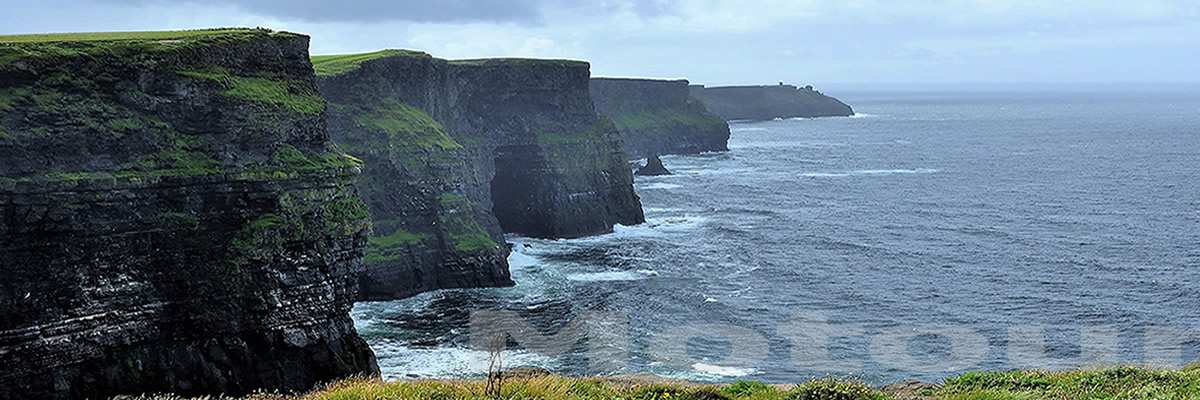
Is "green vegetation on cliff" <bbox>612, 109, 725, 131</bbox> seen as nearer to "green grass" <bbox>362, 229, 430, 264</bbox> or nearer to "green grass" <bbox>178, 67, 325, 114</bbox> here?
"green grass" <bbox>362, 229, 430, 264</bbox>

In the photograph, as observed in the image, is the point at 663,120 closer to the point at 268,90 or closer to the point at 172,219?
the point at 268,90

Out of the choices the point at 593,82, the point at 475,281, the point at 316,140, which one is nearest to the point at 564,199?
the point at 475,281

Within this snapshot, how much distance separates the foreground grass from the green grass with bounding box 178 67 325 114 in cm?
2019

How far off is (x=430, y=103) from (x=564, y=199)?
14.7 m

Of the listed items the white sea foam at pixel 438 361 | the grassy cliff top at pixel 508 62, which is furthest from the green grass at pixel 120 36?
the grassy cliff top at pixel 508 62

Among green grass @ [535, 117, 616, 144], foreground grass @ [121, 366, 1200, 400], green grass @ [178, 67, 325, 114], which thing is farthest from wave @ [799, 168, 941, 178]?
foreground grass @ [121, 366, 1200, 400]

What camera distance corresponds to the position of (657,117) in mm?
179500

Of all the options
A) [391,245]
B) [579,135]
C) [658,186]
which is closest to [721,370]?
[391,245]

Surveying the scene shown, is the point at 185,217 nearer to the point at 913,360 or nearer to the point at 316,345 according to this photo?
Result: the point at 316,345

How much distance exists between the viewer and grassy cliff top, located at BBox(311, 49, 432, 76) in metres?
→ 70.9

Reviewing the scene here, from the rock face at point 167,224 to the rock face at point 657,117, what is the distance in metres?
121

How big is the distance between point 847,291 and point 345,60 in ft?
119

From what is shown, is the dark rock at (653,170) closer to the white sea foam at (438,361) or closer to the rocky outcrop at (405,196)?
the rocky outcrop at (405,196)

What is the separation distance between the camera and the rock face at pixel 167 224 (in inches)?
1438
